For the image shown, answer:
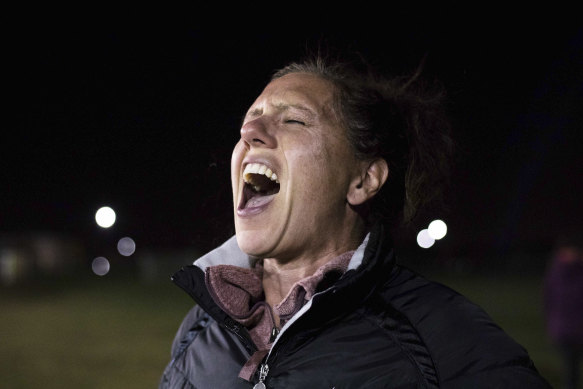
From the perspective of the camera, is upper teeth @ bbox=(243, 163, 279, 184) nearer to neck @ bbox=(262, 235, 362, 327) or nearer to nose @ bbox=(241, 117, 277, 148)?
nose @ bbox=(241, 117, 277, 148)

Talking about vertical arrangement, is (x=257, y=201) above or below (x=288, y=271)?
above

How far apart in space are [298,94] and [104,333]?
9.13 m

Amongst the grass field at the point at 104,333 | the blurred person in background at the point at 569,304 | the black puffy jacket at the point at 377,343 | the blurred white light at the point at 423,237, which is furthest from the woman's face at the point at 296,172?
the grass field at the point at 104,333

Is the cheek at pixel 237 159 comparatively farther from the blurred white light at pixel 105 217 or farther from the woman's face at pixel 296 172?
the blurred white light at pixel 105 217

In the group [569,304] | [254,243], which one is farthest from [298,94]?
[569,304]

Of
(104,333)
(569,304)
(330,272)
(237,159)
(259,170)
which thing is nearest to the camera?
(330,272)

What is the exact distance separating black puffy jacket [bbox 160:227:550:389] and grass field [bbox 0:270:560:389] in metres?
4.95

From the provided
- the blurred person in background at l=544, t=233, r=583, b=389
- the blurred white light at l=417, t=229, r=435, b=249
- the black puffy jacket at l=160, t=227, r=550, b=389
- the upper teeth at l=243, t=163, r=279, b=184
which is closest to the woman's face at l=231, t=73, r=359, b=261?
the upper teeth at l=243, t=163, r=279, b=184

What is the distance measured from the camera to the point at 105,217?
161ft

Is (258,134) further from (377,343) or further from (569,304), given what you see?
(569,304)

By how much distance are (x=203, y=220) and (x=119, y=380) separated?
4423mm

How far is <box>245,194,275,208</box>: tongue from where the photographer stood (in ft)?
8.03

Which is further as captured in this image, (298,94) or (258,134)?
(298,94)

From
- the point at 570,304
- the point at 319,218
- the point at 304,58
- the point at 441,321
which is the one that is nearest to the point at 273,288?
the point at 319,218
